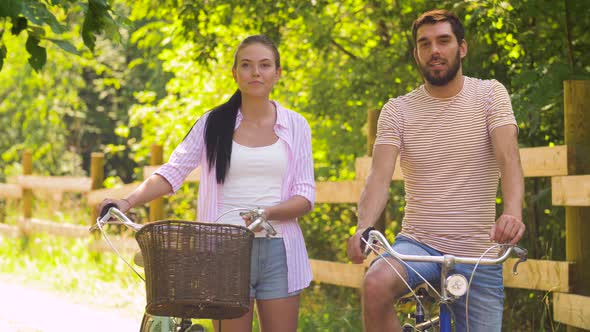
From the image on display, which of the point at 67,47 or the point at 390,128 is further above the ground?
the point at 67,47

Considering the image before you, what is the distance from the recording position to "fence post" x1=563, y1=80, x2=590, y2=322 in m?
6.70

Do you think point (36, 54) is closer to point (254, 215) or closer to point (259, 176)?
point (259, 176)

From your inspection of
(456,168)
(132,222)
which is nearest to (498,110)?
(456,168)

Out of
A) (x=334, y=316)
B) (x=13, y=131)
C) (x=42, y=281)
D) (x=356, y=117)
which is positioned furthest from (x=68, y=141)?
(x=334, y=316)

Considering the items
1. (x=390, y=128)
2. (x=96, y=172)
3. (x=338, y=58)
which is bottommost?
(x=390, y=128)

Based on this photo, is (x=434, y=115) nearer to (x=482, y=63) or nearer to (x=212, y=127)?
(x=212, y=127)

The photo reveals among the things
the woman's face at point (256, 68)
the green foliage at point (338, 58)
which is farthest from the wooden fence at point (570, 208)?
the woman's face at point (256, 68)

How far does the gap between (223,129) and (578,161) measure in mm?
2729

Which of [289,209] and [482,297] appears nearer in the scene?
[482,297]

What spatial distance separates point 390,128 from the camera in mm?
4547

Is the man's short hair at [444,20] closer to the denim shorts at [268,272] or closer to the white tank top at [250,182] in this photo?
the white tank top at [250,182]

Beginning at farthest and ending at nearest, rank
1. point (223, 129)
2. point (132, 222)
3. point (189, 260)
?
point (223, 129)
point (132, 222)
point (189, 260)

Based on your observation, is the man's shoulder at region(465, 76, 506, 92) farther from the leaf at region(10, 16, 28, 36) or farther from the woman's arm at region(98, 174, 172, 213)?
the leaf at region(10, 16, 28, 36)

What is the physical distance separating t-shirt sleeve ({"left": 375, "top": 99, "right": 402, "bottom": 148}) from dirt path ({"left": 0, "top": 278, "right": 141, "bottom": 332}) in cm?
503
